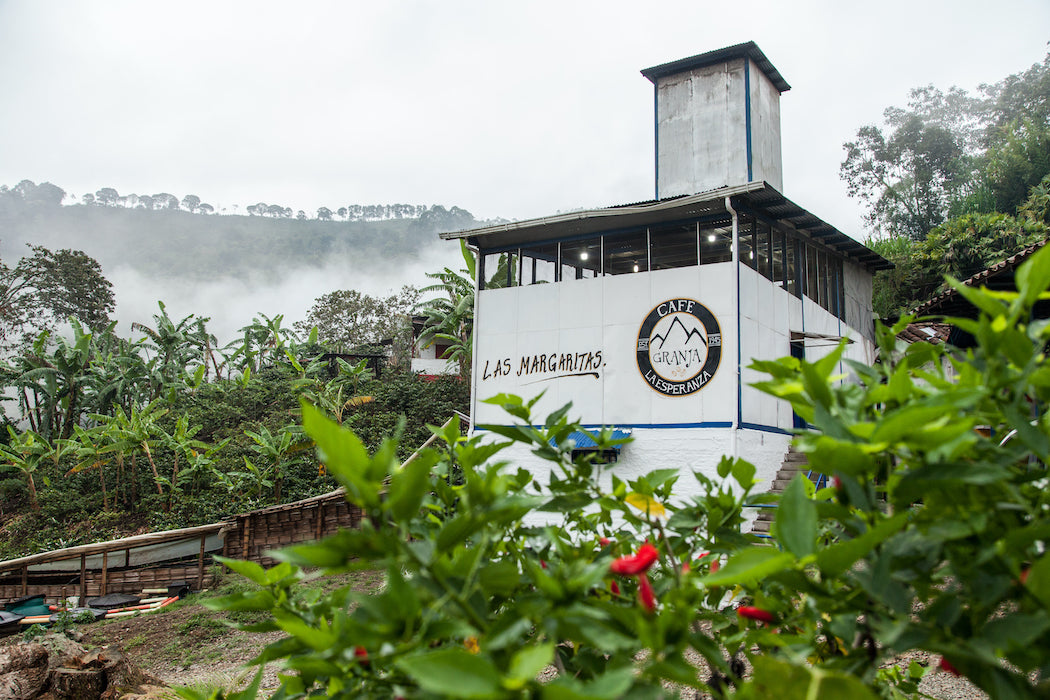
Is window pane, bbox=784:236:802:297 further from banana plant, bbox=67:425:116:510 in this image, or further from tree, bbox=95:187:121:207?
tree, bbox=95:187:121:207

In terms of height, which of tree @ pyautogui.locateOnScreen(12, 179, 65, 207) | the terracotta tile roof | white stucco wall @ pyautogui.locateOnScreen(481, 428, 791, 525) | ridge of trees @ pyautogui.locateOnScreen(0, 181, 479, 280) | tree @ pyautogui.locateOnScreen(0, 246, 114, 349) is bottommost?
white stucco wall @ pyautogui.locateOnScreen(481, 428, 791, 525)

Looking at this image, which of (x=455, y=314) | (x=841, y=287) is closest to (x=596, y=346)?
(x=841, y=287)

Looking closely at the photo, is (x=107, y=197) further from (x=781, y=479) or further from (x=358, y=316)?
(x=781, y=479)

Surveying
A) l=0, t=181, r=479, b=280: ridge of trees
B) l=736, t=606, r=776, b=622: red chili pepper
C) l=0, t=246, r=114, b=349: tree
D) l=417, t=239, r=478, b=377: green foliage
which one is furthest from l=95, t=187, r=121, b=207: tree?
l=736, t=606, r=776, b=622: red chili pepper

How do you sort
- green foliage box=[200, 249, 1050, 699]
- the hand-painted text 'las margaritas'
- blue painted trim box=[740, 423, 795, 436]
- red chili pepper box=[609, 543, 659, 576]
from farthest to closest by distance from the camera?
the hand-painted text 'las margaritas' < blue painted trim box=[740, 423, 795, 436] < red chili pepper box=[609, 543, 659, 576] < green foliage box=[200, 249, 1050, 699]

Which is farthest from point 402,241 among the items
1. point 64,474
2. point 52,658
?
point 52,658

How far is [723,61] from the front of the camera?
11898mm

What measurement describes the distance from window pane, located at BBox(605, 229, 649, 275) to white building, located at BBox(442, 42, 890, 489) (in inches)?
0.9

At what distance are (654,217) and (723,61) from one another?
12.9ft

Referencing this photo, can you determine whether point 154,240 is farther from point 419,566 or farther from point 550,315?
point 419,566

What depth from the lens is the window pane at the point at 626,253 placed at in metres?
10.4

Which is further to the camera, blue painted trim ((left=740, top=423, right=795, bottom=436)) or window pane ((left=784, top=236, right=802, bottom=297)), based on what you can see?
window pane ((left=784, top=236, right=802, bottom=297))

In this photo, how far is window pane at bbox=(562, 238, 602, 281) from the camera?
10625mm

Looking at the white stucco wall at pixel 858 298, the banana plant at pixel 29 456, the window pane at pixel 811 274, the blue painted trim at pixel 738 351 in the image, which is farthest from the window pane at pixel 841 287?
the banana plant at pixel 29 456
